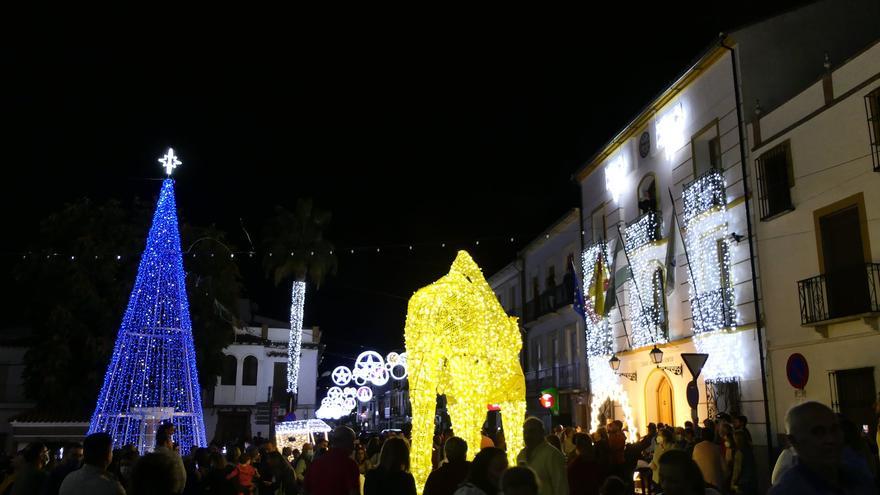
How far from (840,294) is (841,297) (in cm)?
7

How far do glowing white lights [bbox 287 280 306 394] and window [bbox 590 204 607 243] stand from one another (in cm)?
1404

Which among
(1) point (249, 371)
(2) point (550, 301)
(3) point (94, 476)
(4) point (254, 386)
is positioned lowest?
(3) point (94, 476)

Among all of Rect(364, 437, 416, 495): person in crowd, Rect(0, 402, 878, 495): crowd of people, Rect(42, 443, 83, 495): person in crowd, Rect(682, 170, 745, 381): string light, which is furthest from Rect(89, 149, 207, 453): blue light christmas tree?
Rect(682, 170, 745, 381): string light

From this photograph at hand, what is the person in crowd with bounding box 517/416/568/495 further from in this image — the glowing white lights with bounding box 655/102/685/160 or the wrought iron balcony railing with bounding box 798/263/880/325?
the glowing white lights with bounding box 655/102/685/160

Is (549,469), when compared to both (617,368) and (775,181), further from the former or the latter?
(617,368)

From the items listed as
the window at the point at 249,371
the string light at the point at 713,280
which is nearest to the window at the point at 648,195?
the string light at the point at 713,280

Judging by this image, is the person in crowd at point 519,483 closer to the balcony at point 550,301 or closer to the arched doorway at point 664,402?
the arched doorway at point 664,402

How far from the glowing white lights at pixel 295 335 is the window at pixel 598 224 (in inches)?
553

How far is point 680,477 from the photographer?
3.93m

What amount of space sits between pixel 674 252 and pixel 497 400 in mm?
11418

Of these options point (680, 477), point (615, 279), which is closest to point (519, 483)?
point (680, 477)

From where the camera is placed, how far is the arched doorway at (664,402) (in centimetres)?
2225

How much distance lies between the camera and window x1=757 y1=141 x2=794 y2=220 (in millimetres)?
16641

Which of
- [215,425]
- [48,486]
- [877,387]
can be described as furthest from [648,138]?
[215,425]
